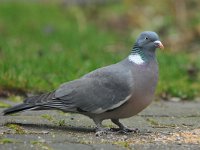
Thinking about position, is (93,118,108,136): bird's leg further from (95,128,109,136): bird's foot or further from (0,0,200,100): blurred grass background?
(0,0,200,100): blurred grass background

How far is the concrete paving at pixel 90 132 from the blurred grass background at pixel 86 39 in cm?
123

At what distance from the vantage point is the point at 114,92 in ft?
17.1

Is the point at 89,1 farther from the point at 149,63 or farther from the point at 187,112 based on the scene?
the point at 149,63

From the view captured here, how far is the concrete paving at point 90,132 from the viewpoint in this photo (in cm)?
457

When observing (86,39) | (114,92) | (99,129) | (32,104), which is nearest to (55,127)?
(32,104)

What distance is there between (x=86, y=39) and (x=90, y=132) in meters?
6.60

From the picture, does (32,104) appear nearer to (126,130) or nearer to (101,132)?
(101,132)

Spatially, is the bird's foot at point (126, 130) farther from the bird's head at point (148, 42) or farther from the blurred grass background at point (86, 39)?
the blurred grass background at point (86, 39)

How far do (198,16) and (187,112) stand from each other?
640 cm

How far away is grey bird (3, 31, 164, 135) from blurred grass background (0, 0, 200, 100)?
5.80 feet

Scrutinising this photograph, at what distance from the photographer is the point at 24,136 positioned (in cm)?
479

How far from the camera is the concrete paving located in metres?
4.57

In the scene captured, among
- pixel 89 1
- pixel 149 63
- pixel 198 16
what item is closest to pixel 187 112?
pixel 149 63

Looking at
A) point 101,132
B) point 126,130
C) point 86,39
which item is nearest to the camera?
point 101,132
